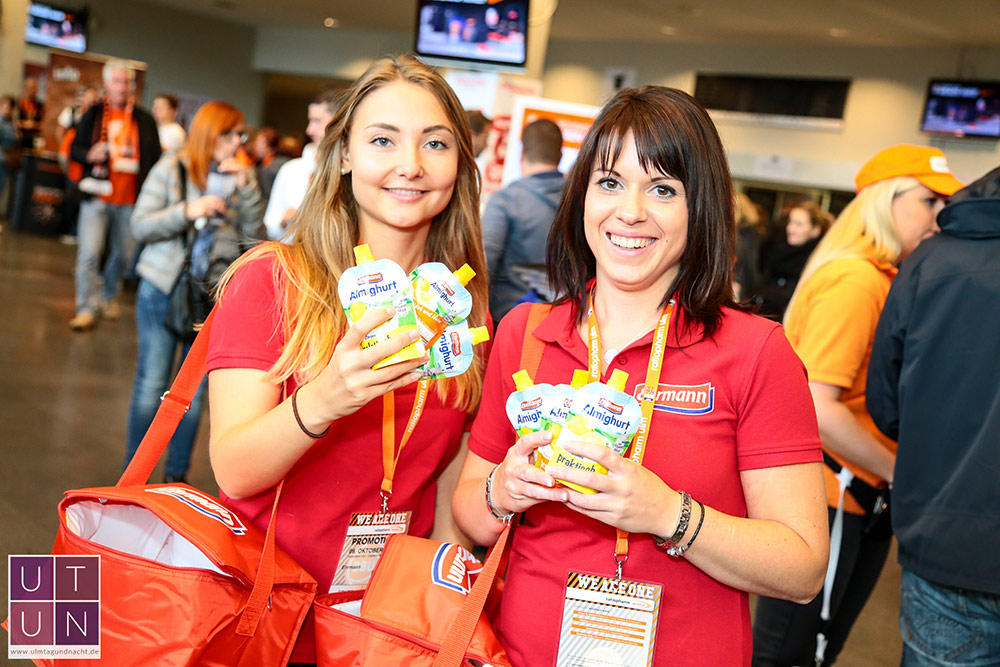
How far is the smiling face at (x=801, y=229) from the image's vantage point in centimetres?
830

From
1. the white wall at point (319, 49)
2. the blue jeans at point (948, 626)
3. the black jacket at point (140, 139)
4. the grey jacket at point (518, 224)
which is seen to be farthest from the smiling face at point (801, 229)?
the white wall at point (319, 49)

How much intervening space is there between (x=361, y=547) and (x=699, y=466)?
69cm

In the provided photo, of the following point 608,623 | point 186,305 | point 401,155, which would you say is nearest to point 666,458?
point 608,623

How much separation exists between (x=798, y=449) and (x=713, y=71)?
14160mm

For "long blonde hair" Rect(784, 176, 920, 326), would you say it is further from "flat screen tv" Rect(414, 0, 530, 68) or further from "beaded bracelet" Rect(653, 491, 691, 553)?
"flat screen tv" Rect(414, 0, 530, 68)

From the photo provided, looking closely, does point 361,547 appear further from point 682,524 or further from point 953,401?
point 953,401

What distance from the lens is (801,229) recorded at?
8.34 m

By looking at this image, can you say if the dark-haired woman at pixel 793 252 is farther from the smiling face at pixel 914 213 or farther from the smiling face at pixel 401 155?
the smiling face at pixel 401 155

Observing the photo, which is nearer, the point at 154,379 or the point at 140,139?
the point at 154,379

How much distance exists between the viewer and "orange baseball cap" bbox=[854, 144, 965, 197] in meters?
2.74

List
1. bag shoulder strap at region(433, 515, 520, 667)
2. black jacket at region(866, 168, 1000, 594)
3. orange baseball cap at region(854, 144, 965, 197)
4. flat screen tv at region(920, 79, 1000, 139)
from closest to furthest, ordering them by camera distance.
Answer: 1. bag shoulder strap at region(433, 515, 520, 667)
2. black jacket at region(866, 168, 1000, 594)
3. orange baseball cap at region(854, 144, 965, 197)
4. flat screen tv at region(920, 79, 1000, 139)

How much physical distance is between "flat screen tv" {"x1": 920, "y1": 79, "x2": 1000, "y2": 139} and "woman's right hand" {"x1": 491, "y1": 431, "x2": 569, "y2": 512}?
1279cm

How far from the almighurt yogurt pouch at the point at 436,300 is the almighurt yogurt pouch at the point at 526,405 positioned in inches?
7.5

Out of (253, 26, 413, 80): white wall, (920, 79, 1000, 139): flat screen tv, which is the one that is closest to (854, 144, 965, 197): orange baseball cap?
(920, 79, 1000, 139): flat screen tv
